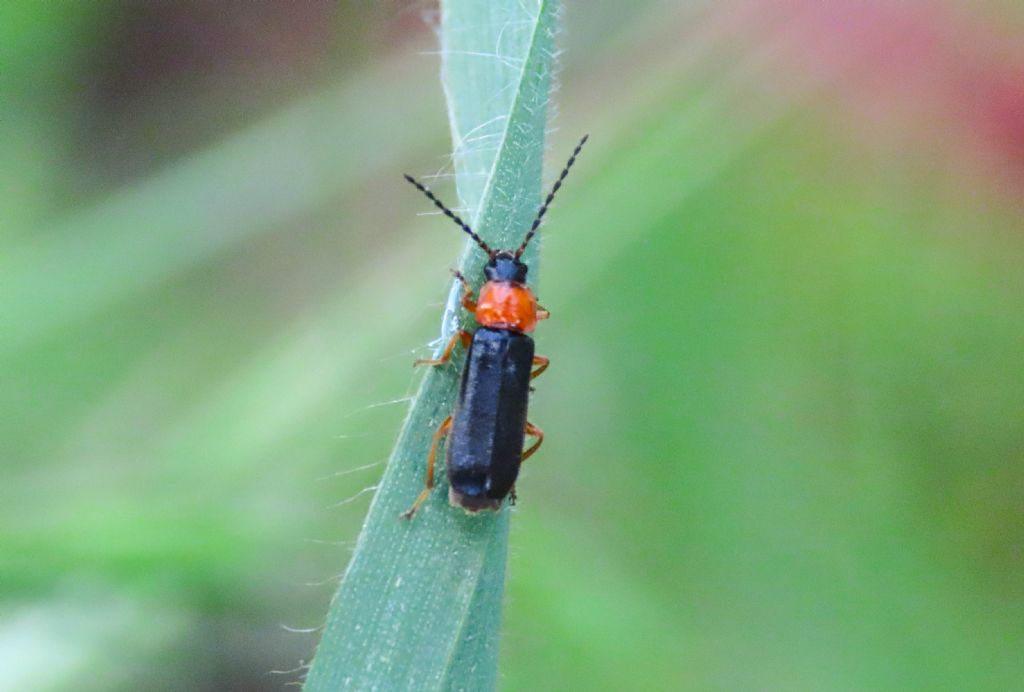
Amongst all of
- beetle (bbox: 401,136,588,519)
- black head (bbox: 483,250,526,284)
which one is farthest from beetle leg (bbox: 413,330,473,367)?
black head (bbox: 483,250,526,284)

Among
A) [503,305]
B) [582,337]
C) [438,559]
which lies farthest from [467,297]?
[582,337]

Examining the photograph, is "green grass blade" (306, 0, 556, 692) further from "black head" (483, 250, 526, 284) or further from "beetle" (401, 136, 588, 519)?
"black head" (483, 250, 526, 284)

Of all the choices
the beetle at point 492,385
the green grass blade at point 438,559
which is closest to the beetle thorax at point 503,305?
the beetle at point 492,385

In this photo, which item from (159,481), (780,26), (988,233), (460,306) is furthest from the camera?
(780,26)

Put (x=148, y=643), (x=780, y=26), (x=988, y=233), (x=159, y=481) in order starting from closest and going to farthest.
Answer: (x=148, y=643), (x=159, y=481), (x=988, y=233), (x=780, y=26)

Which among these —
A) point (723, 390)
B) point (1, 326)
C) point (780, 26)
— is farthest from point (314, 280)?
point (780, 26)

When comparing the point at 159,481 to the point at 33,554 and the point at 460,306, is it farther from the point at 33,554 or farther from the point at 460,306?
the point at 460,306
